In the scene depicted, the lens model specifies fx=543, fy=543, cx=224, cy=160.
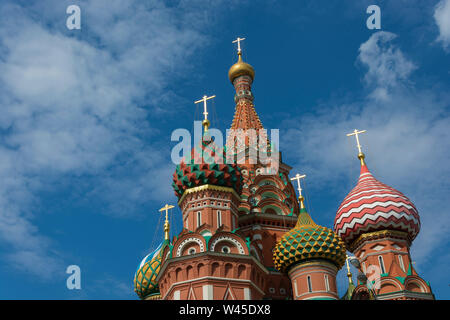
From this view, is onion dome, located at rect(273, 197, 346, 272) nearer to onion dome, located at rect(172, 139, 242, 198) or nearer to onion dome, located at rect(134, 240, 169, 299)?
onion dome, located at rect(172, 139, 242, 198)

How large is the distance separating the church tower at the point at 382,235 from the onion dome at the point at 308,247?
1.79m

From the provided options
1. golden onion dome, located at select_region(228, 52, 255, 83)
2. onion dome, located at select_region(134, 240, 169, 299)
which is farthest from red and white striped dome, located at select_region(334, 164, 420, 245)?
golden onion dome, located at select_region(228, 52, 255, 83)

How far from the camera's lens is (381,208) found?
20141 millimetres

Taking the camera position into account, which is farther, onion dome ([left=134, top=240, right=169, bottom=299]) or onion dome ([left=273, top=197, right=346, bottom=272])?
onion dome ([left=134, top=240, right=169, bottom=299])

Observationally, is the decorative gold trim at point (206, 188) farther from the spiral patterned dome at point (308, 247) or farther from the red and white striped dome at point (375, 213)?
the red and white striped dome at point (375, 213)

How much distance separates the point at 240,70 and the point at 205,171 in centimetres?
992

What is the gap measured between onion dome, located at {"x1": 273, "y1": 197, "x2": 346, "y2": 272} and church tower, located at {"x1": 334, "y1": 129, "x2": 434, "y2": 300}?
5.88 feet

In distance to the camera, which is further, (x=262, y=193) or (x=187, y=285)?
(x=262, y=193)

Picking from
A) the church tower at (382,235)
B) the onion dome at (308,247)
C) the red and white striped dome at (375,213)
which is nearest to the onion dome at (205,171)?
the onion dome at (308,247)

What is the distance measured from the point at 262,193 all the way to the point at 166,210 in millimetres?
4621

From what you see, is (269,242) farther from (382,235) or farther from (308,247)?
(382,235)

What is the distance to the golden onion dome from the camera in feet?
91.9
